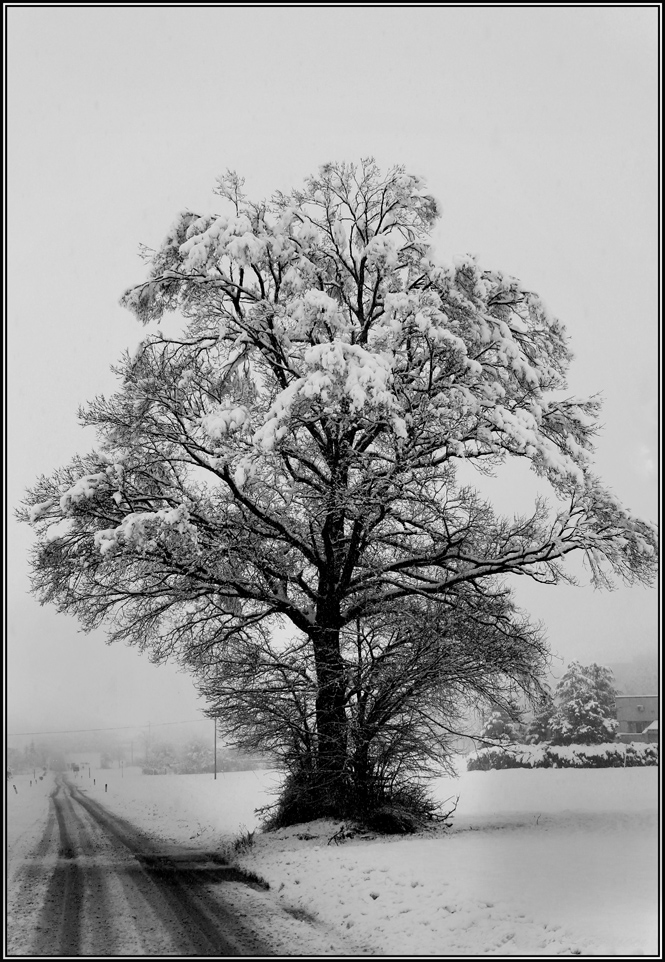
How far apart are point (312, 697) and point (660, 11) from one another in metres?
14.0

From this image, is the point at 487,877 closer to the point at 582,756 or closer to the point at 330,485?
the point at 330,485

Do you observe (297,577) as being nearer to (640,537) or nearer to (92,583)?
(92,583)

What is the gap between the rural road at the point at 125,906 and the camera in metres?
7.57

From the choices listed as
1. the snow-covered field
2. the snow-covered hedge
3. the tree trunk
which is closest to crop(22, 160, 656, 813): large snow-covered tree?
the tree trunk

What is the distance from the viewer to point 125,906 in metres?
9.07

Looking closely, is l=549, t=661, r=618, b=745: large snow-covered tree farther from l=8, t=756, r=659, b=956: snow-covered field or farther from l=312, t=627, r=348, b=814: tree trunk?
l=312, t=627, r=348, b=814: tree trunk

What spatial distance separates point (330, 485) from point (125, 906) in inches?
283

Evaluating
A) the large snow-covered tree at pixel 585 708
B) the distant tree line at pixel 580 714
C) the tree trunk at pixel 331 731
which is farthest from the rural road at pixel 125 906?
the large snow-covered tree at pixel 585 708

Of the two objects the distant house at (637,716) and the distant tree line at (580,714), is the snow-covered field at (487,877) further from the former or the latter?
the distant house at (637,716)

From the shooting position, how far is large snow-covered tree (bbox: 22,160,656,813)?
1282cm

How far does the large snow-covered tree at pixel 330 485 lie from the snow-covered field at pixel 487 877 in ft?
7.00

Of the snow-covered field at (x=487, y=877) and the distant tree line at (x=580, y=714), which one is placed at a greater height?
the snow-covered field at (x=487, y=877)

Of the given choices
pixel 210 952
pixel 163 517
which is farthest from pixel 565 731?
pixel 210 952

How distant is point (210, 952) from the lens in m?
7.28
